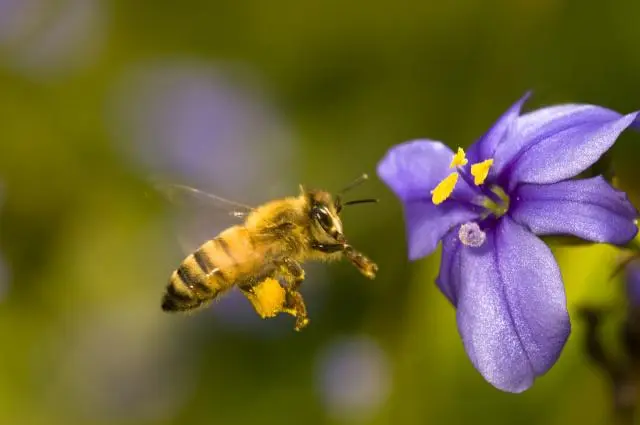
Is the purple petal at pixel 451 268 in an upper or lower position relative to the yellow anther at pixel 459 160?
lower

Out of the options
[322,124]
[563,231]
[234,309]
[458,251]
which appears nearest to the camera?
[563,231]

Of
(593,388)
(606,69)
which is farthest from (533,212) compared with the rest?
(606,69)

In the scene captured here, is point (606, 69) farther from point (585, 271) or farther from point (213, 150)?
point (213, 150)

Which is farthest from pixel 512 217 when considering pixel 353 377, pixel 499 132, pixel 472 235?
pixel 353 377

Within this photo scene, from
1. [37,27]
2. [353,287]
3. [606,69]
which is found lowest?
[353,287]

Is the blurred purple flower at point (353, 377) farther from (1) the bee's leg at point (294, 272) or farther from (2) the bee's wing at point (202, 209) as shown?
(1) the bee's leg at point (294, 272)

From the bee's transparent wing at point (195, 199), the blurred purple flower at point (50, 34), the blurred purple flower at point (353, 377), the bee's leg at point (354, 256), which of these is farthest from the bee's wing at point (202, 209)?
the blurred purple flower at point (50, 34)

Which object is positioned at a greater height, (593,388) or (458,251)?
(458,251)

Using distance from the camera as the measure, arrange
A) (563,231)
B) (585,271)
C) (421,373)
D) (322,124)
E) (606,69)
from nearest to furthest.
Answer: (563,231) → (585,271) → (421,373) → (606,69) → (322,124)
